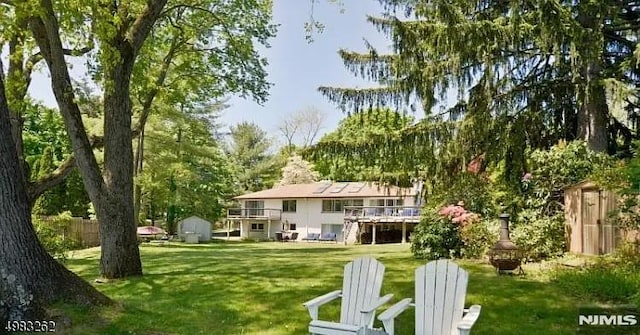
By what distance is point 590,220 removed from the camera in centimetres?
1009

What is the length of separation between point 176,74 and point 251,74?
220cm

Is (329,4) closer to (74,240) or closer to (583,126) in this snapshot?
(583,126)

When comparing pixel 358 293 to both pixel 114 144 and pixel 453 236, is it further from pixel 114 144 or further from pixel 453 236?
pixel 453 236

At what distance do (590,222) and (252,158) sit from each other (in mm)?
40458

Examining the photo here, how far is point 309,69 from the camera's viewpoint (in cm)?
1952

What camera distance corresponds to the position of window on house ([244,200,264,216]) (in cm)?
3703

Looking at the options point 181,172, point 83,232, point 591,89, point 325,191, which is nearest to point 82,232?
point 83,232

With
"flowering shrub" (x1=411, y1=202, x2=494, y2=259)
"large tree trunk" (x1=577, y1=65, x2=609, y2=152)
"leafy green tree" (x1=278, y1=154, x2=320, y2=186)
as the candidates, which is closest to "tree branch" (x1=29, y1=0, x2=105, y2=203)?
"flowering shrub" (x1=411, y1=202, x2=494, y2=259)

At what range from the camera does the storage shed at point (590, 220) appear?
968 cm

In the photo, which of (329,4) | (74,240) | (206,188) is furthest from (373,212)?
(329,4)

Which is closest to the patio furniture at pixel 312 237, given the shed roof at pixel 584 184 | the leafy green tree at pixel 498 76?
the leafy green tree at pixel 498 76

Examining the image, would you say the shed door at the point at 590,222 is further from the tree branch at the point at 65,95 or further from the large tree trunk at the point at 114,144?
the tree branch at the point at 65,95

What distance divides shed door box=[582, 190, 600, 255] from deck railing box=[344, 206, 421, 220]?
17.3m

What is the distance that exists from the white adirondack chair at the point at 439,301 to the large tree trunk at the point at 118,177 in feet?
19.3
